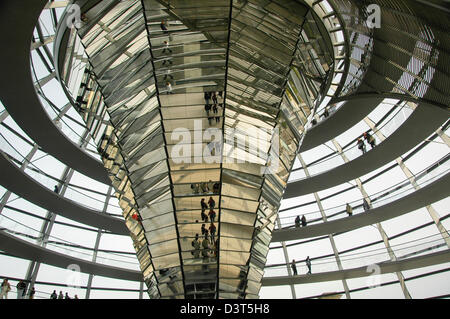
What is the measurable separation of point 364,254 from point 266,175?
49.6 ft

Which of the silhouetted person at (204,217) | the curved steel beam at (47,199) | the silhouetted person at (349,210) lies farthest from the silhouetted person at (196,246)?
the silhouetted person at (349,210)

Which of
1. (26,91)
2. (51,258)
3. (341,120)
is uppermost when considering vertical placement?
(341,120)

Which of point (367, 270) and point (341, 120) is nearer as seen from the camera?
point (341, 120)

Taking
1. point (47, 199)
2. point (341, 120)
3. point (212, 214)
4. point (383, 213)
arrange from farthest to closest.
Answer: point (383, 213) < point (47, 199) < point (341, 120) < point (212, 214)

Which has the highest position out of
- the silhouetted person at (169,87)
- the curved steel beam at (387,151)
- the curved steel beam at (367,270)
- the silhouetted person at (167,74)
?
the curved steel beam at (387,151)

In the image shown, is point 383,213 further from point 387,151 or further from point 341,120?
point 341,120

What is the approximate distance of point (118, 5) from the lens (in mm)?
12875

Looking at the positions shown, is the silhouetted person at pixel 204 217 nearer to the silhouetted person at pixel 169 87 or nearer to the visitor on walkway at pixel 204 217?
the visitor on walkway at pixel 204 217

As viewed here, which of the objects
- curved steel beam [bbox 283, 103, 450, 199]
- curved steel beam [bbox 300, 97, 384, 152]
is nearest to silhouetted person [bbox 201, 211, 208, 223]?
curved steel beam [bbox 300, 97, 384, 152]

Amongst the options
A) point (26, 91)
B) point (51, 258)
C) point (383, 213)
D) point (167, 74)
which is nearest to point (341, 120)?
point (383, 213)

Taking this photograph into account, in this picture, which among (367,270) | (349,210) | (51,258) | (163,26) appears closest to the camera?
(163,26)

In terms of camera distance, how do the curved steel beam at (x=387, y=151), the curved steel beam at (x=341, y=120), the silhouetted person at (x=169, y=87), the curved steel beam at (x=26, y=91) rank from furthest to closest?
the curved steel beam at (x=341, y=120) < the curved steel beam at (x=387, y=151) < the silhouetted person at (x=169, y=87) < the curved steel beam at (x=26, y=91)

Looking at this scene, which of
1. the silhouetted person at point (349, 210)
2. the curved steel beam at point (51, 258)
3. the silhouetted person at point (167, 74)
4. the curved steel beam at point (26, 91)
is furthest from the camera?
the silhouetted person at point (349, 210)

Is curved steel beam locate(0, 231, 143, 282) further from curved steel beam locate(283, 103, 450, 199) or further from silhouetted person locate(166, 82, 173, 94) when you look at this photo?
silhouetted person locate(166, 82, 173, 94)
